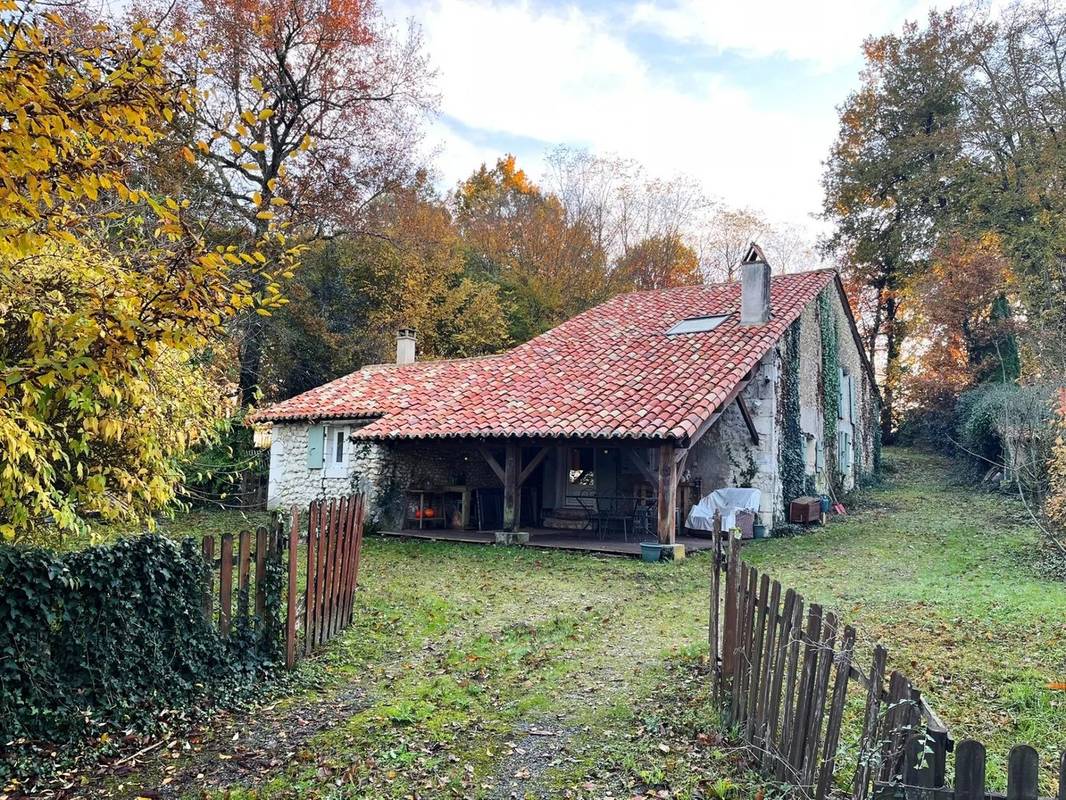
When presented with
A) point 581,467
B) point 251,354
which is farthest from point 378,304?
point 581,467

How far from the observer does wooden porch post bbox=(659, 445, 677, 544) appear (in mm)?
12617

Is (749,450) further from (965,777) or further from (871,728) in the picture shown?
(965,777)

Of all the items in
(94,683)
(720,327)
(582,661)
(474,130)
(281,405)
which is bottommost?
(582,661)

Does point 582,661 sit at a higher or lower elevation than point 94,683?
lower

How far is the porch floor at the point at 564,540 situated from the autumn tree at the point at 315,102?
7594mm

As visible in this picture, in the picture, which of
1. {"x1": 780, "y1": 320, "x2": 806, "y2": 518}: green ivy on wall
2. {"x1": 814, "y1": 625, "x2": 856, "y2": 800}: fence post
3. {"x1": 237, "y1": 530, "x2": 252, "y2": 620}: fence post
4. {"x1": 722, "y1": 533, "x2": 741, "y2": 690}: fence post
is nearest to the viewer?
{"x1": 814, "y1": 625, "x2": 856, "y2": 800}: fence post

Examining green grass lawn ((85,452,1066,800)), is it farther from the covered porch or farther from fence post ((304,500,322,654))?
the covered porch

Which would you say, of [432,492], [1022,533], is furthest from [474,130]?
[1022,533]

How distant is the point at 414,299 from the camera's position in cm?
2569

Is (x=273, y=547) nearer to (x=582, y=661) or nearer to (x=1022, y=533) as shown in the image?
(x=582, y=661)

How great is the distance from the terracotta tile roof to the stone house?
54mm

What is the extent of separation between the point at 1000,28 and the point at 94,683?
29.4 meters

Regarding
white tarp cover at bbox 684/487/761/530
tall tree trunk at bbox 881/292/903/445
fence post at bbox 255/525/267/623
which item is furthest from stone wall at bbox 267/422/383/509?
tall tree trunk at bbox 881/292/903/445

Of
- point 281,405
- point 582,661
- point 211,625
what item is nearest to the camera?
point 211,625
